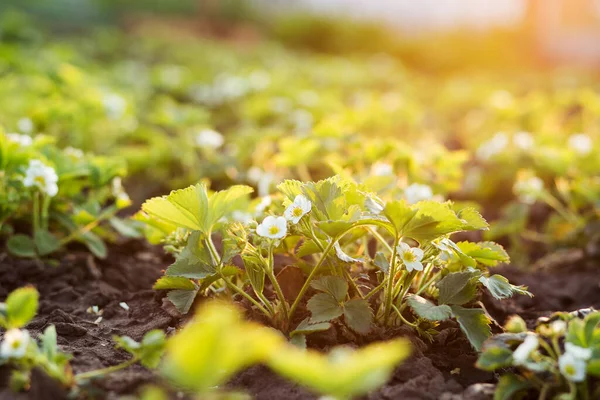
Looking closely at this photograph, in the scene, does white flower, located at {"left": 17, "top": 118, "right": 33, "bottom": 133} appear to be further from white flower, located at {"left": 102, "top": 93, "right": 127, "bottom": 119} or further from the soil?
the soil

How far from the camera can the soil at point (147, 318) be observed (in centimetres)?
149

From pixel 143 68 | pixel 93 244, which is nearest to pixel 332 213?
pixel 93 244

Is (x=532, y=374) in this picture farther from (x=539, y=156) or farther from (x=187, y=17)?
(x=187, y=17)

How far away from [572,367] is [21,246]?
65.3 inches

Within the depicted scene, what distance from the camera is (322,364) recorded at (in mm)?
986

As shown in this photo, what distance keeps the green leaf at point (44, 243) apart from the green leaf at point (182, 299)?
0.64 meters

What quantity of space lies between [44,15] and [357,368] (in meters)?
11.1

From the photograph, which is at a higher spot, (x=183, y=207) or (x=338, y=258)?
(x=183, y=207)

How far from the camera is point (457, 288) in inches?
64.4

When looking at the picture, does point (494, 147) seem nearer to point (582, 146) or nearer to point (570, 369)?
point (582, 146)

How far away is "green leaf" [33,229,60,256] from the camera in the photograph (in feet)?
7.02

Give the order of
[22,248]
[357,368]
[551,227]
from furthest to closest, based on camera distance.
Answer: [551,227], [22,248], [357,368]

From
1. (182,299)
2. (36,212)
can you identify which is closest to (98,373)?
(182,299)

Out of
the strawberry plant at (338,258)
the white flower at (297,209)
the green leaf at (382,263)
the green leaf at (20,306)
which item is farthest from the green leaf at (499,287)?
the green leaf at (20,306)
